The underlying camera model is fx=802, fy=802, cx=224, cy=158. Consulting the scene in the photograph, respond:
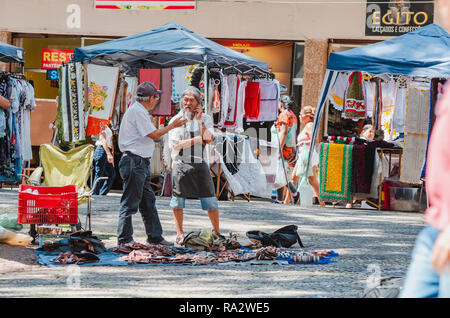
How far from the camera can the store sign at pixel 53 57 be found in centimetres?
1880

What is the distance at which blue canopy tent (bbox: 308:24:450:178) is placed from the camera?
33.7 ft

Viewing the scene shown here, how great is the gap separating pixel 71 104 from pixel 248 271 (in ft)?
17.5

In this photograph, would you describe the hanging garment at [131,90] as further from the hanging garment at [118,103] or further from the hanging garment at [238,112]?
the hanging garment at [238,112]

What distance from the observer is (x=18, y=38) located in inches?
765

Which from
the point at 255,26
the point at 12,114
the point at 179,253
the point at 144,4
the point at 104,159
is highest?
the point at 144,4

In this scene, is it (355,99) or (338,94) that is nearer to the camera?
(355,99)

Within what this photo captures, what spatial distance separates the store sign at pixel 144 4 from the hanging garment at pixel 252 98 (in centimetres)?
490

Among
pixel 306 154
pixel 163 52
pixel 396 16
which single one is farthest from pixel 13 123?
pixel 396 16

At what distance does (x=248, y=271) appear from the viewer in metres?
7.92

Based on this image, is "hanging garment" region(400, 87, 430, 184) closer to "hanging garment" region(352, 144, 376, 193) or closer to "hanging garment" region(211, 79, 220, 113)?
"hanging garment" region(352, 144, 376, 193)

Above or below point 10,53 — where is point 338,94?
below

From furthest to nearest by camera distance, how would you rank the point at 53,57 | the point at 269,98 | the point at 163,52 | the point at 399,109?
the point at 53,57 → the point at 269,98 → the point at 399,109 → the point at 163,52

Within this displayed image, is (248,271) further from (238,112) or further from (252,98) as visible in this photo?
(252,98)

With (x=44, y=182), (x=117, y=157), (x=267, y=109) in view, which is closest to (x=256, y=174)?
(x=267, y=109)
